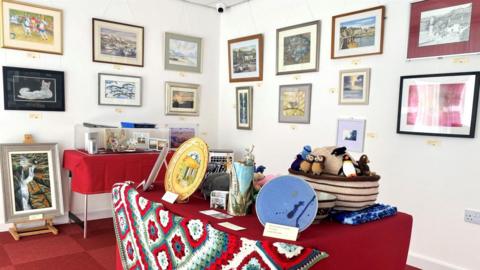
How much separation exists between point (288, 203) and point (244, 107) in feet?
10.9

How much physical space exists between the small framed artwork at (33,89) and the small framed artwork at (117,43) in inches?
20.2

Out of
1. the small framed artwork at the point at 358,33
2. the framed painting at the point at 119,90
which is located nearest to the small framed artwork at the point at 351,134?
the small framed artwork at the point at 358,33

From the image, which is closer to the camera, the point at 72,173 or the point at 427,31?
the point at 427,31

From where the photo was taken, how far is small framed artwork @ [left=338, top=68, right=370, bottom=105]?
324 centimetres

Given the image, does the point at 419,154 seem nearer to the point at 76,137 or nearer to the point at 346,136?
the point at 346,136

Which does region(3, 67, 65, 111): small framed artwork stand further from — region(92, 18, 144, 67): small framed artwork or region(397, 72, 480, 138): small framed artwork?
region(397, 72, 480, 138): small framed artwork

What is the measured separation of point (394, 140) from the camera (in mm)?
3068

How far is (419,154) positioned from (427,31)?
1.02 metres

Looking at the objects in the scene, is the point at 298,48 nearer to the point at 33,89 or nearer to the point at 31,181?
the point at 33,89

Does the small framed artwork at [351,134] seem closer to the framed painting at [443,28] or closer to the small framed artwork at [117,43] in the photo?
the framed painting at [443,28]

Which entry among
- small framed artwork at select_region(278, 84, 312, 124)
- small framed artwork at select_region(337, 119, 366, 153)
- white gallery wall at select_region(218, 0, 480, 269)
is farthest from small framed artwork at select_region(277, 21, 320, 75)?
small framed artwork at select_region(337, 119, 366, 153)

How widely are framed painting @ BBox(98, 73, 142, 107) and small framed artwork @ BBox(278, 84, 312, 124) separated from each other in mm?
1726

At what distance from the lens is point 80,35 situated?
3.76 meters

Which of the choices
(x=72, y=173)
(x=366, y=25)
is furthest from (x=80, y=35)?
(x=366, y=25)
